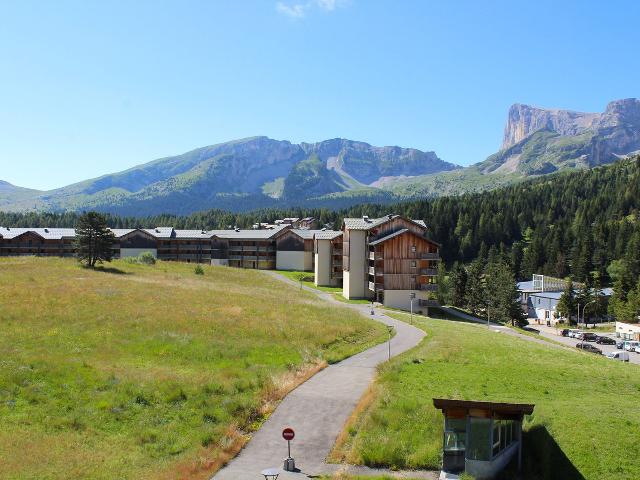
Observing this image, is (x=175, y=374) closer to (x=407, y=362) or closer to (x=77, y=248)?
(x=407, y=362)

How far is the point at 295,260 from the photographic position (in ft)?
484

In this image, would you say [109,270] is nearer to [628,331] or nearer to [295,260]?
[295,260]

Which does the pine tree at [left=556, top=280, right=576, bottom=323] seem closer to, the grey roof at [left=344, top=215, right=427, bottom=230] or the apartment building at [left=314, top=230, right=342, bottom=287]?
the grey roof at [left=344, top=215, right=427, bottom=230]

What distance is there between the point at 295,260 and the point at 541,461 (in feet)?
408

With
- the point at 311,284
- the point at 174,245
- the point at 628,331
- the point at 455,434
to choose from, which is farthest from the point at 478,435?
the point at 174,245

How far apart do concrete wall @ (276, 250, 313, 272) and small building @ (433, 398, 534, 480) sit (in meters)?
123

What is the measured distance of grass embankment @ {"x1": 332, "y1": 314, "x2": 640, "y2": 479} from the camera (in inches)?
945

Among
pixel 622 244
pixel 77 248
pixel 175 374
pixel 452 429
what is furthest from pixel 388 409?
pixel 622 244

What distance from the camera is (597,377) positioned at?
124 feet

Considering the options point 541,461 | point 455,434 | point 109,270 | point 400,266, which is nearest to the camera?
point 455,434

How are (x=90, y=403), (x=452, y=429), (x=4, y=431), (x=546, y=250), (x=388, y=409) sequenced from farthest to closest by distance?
(x=546, y=250), (x=90, y=403), (x=388, y=409), (x=4, y=431), (x=452, y=429)

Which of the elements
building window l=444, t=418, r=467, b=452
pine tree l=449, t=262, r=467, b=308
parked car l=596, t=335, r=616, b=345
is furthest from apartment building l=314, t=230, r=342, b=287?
building window l=444, t=418, r=467, b=452

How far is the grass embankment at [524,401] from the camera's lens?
2402 cm

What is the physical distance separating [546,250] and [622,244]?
70.0 ft
